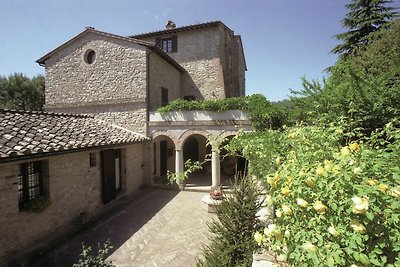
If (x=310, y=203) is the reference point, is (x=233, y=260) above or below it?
below

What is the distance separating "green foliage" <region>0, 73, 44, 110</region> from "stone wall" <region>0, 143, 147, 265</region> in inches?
964

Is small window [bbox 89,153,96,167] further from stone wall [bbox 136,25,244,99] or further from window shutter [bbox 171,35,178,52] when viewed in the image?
window shutter [bbox 171,35,178,52]

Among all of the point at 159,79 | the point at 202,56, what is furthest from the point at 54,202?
the point at 202,56

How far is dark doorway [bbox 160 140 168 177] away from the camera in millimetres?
16002

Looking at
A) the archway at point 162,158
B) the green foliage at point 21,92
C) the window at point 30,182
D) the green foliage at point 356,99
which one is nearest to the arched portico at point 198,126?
the archway at point 162,158

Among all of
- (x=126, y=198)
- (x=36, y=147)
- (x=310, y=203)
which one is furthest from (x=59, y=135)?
(x=310, y=203)

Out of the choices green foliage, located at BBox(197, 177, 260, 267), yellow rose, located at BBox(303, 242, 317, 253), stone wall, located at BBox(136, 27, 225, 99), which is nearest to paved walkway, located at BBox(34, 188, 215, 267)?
green foliage, located at BBox(197, 177, 260, 267)

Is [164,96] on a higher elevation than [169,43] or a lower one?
lower

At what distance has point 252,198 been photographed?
5.10 meters

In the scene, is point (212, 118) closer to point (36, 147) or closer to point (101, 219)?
point (101, 219)

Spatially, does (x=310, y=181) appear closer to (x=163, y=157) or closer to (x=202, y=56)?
(x=163, y=157)

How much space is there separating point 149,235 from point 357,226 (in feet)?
24.5

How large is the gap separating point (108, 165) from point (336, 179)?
10429mm

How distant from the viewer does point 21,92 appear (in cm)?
2795
